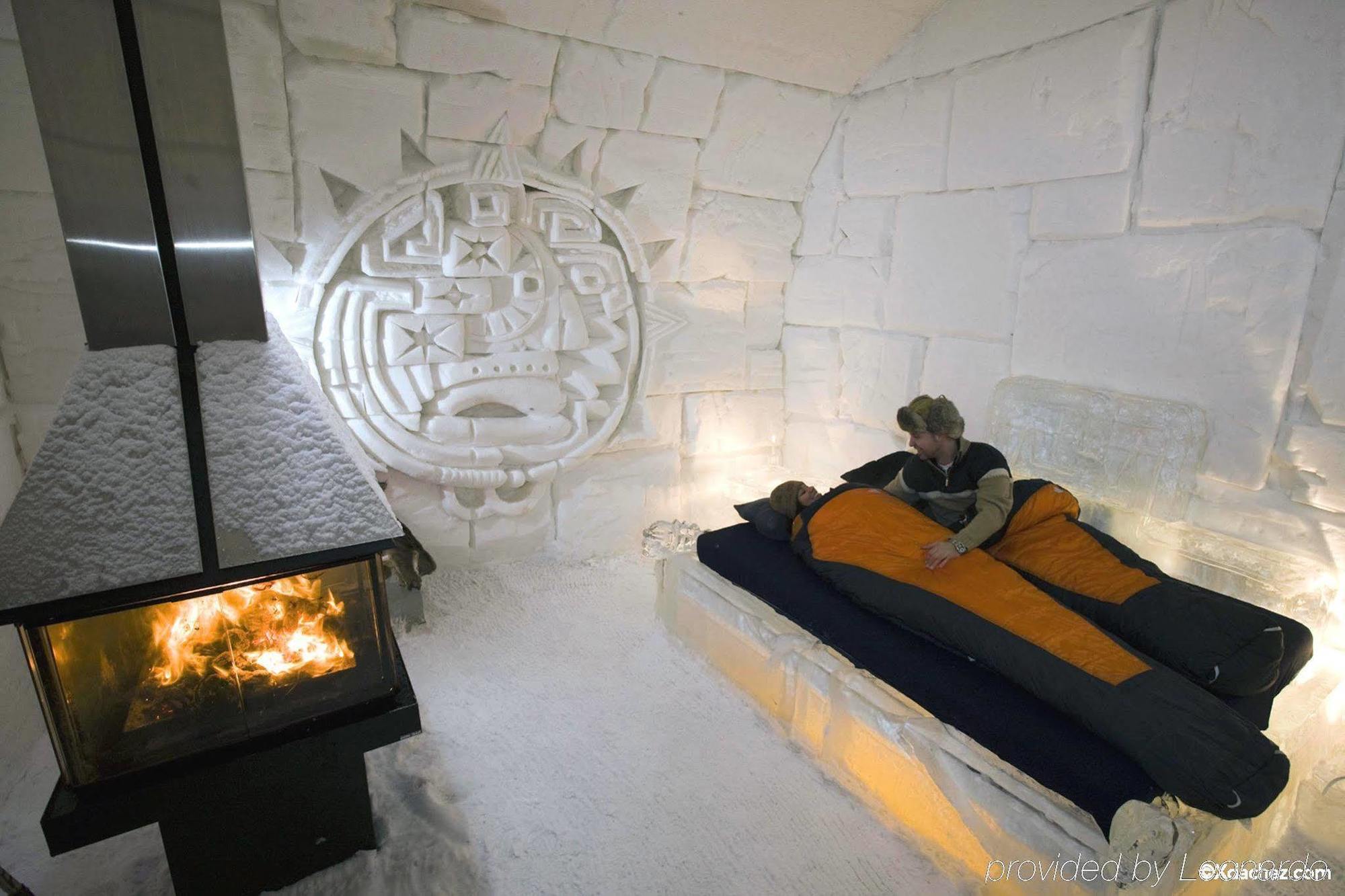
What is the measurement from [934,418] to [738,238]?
1.75m

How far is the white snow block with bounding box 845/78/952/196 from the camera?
317cm

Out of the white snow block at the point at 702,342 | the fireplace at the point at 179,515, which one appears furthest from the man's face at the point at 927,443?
the fireplace at the point at 179,515

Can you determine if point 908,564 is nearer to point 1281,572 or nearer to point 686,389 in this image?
point 1281,572

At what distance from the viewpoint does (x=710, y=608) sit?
2666 mm

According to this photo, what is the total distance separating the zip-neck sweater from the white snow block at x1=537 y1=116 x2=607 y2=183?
1.95 m

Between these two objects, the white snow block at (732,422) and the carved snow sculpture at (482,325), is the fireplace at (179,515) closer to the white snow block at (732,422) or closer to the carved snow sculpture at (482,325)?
the carved snow sculpture at (482,325)

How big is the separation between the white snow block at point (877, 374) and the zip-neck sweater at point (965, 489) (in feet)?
2.94

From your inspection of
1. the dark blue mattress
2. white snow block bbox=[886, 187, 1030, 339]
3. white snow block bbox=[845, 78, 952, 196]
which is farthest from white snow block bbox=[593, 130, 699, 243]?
the dark blue mattress

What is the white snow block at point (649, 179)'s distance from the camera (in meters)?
3.19

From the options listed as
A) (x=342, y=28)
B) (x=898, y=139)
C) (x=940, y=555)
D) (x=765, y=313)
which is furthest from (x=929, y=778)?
(x=342, y=28)

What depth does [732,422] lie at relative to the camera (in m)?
4.04

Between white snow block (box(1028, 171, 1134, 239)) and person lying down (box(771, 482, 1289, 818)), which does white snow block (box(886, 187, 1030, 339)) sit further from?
person lying down (box(771, 482, 1289, 818))

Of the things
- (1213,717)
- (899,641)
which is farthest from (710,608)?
(1213,717)

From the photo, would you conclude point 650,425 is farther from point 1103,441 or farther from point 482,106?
point 1103,441
